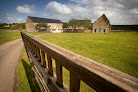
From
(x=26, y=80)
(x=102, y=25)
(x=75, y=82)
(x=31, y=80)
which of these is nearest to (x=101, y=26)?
(x=102, y=25)

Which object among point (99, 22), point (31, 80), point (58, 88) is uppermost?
point (99, 22)

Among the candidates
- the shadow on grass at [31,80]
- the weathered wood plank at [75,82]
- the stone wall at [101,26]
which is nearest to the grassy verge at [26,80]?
the shadow on grass at [31,80]

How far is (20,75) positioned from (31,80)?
892mm

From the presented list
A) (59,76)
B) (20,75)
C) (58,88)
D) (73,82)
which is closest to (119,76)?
(73,82)

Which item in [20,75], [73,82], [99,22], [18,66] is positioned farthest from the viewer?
[99,22]

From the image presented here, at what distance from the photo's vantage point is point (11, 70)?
4410 millimetres

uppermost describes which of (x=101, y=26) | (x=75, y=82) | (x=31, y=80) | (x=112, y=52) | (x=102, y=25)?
(x=102, y=25)

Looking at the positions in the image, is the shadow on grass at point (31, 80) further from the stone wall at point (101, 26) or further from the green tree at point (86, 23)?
the green tree at point (86, 23)

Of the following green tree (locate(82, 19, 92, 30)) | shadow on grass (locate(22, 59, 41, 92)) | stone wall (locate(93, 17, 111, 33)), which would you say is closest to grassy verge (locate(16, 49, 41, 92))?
shadow on grass (locate(22, 59, 41, 92))

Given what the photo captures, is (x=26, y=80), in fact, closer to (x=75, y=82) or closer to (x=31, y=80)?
(x=31, y=80)

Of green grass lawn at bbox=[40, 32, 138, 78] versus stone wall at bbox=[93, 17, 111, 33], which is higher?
stone wall at bbox=[93, 17, 111, 33]

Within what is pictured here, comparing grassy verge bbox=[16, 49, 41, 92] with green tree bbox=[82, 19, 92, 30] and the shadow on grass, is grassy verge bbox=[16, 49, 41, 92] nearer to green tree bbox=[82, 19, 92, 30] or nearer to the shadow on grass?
the shadow on grass

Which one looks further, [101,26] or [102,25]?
[101,26]

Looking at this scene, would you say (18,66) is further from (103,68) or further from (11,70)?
(103,68)
